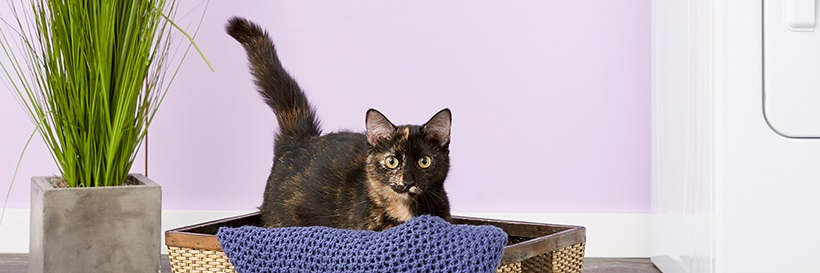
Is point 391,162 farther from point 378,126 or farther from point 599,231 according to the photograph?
point 599,231

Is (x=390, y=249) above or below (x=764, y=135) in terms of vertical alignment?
below

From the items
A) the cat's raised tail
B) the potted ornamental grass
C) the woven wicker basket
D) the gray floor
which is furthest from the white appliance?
the potted ornamental grass

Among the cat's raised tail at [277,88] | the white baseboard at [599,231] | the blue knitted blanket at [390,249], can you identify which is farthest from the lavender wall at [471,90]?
the blue knitted blanket at [390,249]

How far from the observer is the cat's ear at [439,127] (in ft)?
4.42

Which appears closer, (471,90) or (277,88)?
Answer: (277,88)

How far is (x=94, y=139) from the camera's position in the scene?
1.61 meters

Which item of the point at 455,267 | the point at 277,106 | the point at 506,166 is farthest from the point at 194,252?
the point at 506,166

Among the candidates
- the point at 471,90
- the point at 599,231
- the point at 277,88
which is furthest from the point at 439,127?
the point at 599,231

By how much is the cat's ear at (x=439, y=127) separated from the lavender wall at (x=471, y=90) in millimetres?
805

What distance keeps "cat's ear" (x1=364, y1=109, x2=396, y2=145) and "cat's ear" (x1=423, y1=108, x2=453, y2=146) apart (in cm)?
6

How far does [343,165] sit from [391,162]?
178mm

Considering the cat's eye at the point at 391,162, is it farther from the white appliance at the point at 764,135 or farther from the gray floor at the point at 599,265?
the gray floor at the point at 599,265

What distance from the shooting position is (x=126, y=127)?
64.6 inches

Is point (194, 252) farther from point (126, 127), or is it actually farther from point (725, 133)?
point (725, 133)
